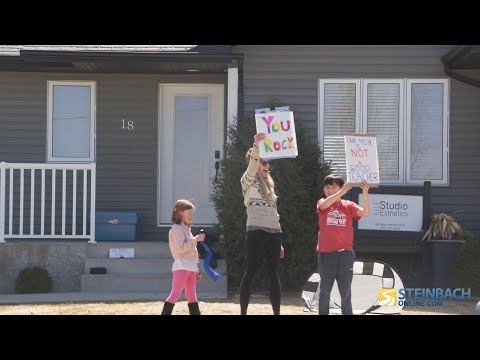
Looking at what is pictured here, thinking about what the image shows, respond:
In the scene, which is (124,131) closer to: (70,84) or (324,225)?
(70,84)

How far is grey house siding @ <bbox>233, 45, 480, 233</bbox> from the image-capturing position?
10875 mm

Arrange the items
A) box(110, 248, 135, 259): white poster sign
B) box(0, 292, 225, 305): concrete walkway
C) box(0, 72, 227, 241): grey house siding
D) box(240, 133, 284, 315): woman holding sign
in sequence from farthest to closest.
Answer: box(0, 72, 227, 241): grey house siding, box(110, 248, 135, 259): white poster sign, box(0, 292, 225, 305): concrete walkway, box(240, 133, 284, 315): woman holding sign

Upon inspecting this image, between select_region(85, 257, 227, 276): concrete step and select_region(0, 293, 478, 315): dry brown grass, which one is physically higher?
select_region(85, 257, 227, 276): concrete step

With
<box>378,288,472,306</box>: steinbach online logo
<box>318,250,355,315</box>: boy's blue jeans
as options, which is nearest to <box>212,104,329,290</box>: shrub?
<box>378,288,472,306</box>: steinbach online logo

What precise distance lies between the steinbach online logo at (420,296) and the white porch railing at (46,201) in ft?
13.6

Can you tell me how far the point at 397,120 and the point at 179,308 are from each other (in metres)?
4.42

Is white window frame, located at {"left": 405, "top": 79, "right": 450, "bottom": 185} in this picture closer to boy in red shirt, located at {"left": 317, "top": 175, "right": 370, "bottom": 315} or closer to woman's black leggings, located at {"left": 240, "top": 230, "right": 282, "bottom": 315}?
boy in red shirt, located at {"left": 317, "top": 175, "right": 370, "bottom": 315}

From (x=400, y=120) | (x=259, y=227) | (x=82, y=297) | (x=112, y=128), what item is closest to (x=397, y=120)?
(x=400, y=120)

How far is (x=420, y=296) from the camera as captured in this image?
9617 mm

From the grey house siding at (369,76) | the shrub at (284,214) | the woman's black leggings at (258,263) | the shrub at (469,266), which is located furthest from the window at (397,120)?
the woman's black leggings at (258,263)

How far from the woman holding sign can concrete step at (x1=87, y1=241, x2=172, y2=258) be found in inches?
137

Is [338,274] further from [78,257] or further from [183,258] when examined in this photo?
[78,257]

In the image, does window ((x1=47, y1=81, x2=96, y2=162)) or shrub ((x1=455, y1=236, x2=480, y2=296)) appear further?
window ((x1=47, y1=81, x2=96, y2=162))

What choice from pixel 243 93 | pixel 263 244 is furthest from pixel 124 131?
pixel 263 244
